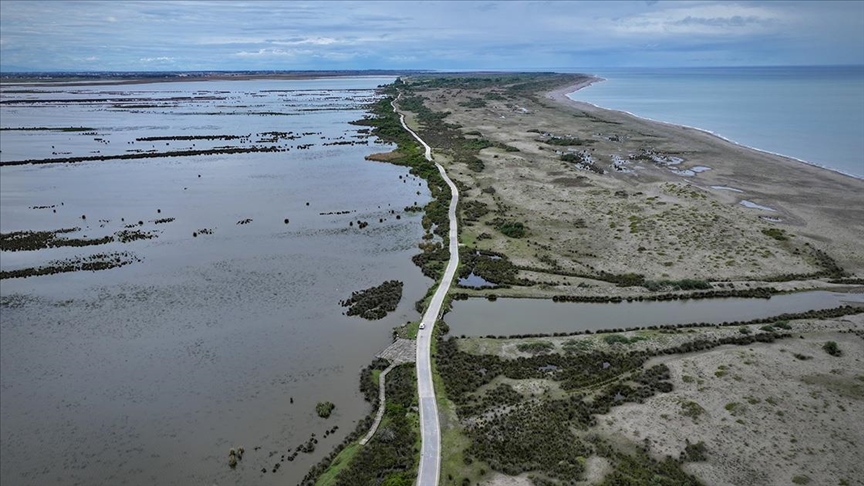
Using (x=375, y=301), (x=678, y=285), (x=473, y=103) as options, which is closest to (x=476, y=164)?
(x=678, y=285)

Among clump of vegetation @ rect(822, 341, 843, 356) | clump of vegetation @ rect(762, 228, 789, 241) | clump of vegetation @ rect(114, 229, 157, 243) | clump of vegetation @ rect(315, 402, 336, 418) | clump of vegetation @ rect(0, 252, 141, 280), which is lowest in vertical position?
clump of vegetation @ rect(315, 402, 336, 418)

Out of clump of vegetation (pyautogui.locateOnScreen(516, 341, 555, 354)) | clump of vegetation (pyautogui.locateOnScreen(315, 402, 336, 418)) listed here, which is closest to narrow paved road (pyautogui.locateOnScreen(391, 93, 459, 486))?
clump of vegetation (pyautogui.locateOnScreen(315, 402, 336, 418))

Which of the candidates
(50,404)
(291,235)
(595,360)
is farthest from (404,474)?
(291,235)

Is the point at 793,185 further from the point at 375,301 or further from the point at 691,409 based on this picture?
the point at 375,301

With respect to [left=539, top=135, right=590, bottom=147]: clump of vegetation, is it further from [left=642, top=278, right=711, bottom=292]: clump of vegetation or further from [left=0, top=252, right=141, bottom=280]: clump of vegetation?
[left=0, top=252, right=141, bottom=280]: clump of vegetation

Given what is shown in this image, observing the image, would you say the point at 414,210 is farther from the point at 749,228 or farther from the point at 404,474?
the point at 404,474

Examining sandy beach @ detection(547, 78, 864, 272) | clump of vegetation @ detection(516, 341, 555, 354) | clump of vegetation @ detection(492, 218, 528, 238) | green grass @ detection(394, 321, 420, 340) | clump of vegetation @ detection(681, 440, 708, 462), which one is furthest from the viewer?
clump of vegetation @ detection(492, 218, 528, 238)
